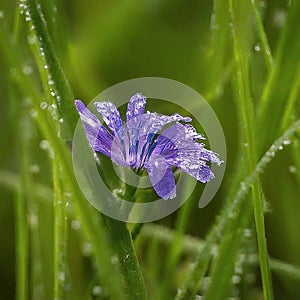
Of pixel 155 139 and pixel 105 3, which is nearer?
pixel 155 139

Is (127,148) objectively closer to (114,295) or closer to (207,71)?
(114,295)

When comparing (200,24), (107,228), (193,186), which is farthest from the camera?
(200,24)

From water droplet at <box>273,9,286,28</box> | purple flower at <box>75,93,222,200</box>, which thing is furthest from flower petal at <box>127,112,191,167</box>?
water droplet at <box>273,9,286,28</box>

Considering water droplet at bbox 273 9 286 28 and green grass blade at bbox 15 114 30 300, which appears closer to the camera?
green grass blade at bbox 15 114 30 300

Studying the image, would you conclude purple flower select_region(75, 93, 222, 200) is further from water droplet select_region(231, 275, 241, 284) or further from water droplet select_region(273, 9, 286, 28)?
water droplet select_region(273, 9, 286, 28)

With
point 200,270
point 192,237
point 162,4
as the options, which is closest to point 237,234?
point 200,270

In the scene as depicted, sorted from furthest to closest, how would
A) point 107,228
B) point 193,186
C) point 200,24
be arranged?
point 200,24
point 193,186
point 107,228

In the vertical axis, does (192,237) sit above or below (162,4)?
below

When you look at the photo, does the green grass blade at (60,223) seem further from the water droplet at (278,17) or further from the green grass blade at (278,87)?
the water droplet at (278,17)
